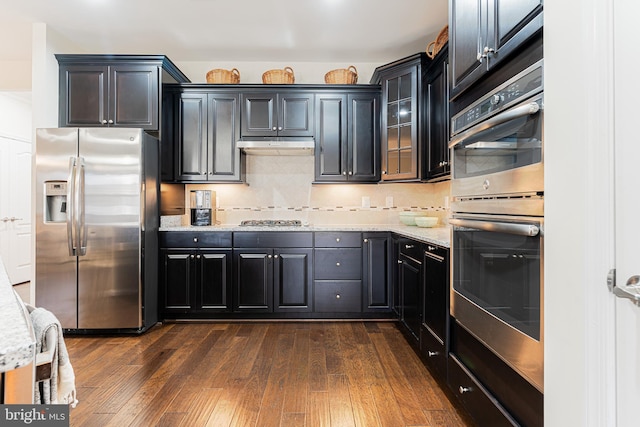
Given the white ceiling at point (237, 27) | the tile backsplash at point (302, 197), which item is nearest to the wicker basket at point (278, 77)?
the white ceiling at point (237, 27)

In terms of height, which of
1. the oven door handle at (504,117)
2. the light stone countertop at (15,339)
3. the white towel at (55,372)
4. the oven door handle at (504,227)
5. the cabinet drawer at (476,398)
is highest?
the oven door handle at (504,117)

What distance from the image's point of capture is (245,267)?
10.9ft

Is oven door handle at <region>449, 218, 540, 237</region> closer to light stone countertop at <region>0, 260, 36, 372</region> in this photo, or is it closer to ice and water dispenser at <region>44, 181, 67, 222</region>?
light stone countertop at <region>0, 260, 36, 372</region>

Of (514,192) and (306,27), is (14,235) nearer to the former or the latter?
(306,27)

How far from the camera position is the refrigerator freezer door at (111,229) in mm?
2975

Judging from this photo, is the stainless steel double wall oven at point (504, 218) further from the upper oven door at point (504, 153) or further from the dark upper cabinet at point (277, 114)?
the dark upper cabinet at point (277, 114)

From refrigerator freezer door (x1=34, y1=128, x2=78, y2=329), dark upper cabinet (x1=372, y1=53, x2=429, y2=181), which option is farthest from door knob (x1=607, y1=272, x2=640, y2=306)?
refrigerator freezer door (x1=34, y1=128, x2=78, y2=329)

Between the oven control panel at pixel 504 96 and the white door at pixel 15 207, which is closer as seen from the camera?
the oven control panel at pixel 504 96

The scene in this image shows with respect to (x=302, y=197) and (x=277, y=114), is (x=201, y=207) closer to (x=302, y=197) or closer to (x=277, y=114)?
(x=302, y=197)

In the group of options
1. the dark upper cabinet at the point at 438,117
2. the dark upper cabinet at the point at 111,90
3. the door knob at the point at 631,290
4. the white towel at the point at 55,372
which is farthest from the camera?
the dark upper cabinet at the point at 111,90

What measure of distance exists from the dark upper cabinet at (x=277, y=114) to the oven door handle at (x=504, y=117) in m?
2.24

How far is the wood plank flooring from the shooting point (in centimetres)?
180

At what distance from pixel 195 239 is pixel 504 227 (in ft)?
9.27

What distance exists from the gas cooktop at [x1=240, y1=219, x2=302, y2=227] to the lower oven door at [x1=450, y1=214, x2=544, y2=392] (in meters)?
2.12
